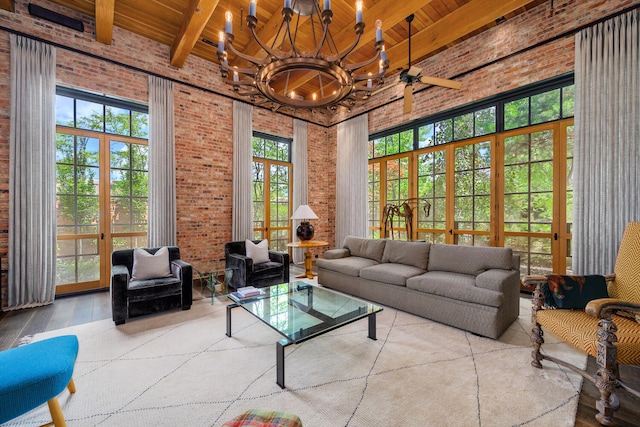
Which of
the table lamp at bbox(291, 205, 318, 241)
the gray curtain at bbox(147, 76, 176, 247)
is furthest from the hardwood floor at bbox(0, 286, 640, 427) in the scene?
the table lamp at bbox(291, 205, 318, 241)

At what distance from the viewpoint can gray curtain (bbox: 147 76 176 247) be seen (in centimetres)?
436

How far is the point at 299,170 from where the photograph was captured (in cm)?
635

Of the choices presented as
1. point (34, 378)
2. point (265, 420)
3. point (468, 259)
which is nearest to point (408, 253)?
point (468, 259)

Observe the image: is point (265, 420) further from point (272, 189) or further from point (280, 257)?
point (272, 189)

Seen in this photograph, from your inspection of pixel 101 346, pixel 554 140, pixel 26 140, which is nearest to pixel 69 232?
pixel 26 140

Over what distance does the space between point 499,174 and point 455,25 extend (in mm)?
2277

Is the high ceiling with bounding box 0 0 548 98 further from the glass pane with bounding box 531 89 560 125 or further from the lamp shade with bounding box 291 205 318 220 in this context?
the lamp shade with bounding box 291 205 318 220

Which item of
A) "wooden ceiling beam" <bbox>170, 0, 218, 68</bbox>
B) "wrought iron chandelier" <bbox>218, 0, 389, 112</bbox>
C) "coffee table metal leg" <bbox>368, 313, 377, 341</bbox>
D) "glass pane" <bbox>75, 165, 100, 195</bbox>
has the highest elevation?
"wooden ceiling beam" <bbox>170, 0, 218, 68</bbox>

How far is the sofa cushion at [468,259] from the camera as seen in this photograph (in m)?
3.08

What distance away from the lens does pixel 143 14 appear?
3.88m

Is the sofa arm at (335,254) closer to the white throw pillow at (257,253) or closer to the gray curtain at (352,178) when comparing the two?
the white throw pillow at (257,253)

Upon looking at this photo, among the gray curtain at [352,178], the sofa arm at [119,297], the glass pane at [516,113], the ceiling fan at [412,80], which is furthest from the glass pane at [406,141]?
the sofa arm at [119,297]

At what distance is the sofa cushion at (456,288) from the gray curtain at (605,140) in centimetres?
157

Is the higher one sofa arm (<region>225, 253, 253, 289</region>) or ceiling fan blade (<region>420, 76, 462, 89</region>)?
ceiling fan blade (<region>420, 76, 462, 89</region>)
